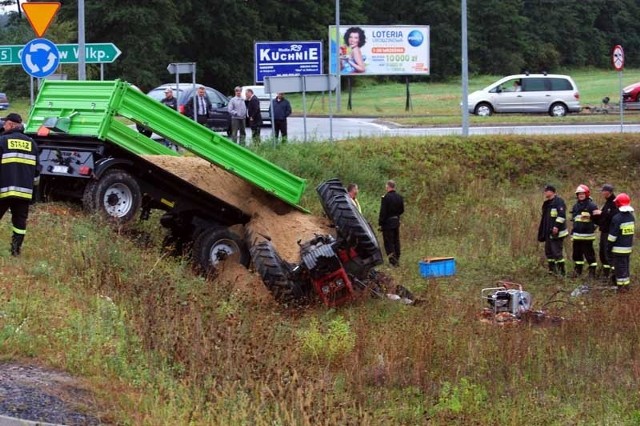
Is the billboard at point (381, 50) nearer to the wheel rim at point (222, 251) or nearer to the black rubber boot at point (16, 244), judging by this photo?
the wheel rim at point (222, 251)

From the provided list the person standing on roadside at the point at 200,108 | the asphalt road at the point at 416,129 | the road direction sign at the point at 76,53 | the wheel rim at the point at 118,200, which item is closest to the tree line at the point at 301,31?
the asphalt road at the point at 416,129

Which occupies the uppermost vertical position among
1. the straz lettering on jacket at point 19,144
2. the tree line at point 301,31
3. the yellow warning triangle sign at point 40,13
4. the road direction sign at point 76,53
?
the tree line at point 301,31

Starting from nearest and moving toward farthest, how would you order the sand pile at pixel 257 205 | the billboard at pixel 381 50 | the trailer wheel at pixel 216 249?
the trailer wheel at pixel 216 249, the sand pile at pixel 257 205, the billboard at pixel 381 50

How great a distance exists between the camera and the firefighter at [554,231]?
16469 mm

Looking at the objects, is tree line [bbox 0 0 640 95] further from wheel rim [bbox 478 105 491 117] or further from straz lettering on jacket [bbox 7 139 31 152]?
straz lettering on jacket [bbox 7 139 31 152]

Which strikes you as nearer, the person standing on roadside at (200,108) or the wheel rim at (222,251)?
the wheel rim at (222,251)

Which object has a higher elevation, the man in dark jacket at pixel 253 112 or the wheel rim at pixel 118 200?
the man in dark jacket at pixel 253 112

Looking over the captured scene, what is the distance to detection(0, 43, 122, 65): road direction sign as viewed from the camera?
19.3 m

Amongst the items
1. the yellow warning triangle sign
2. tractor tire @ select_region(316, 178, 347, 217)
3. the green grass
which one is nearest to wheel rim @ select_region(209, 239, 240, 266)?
the green grass

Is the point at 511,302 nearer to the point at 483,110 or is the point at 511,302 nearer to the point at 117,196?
the point at 117,196

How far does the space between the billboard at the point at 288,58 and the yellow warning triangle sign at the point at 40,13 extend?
12.3 metres

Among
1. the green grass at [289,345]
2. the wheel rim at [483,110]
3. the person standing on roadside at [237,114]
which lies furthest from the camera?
the wheel rim at [483,110]

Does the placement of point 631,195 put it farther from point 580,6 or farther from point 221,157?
point 580,6

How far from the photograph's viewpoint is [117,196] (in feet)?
44.8
